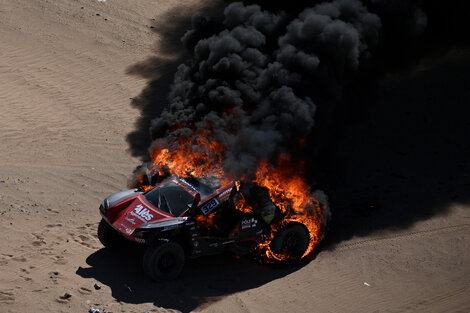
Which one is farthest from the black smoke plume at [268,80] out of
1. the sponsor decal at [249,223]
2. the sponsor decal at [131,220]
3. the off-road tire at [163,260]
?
the sponsor decal at [131,220]

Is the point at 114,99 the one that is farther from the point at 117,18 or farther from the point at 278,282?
the point at 278,282

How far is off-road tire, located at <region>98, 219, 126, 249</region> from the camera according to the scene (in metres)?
12.9

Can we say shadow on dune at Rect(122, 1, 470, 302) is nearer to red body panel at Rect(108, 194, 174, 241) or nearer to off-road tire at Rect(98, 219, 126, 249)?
off-road tire at Rect(98, 219, 126, 249)

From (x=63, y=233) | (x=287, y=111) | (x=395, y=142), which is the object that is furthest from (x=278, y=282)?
(x=395, y=142)

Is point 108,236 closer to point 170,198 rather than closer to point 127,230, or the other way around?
point 127,230

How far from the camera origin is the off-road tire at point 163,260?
38.7ft

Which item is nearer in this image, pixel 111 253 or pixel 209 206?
pixel 209 206

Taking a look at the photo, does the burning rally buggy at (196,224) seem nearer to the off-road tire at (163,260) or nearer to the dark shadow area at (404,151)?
the off-road tire at (163,260)

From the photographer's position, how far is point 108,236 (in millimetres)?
12977

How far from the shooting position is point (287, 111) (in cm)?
1342

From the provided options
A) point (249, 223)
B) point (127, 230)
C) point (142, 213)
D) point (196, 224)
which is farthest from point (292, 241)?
point (127, 230)

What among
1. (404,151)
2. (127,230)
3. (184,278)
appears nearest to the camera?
(127,230)

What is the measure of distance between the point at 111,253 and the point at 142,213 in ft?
4.42

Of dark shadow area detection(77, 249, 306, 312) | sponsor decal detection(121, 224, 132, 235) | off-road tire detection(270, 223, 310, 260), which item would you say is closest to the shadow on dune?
dark shadow area detection(77, 249, 306, 312)
